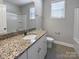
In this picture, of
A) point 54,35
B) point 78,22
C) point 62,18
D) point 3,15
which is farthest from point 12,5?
point 54,35

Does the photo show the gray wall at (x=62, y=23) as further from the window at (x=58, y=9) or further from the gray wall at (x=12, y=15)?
the gray wall at (x=12, y=15)

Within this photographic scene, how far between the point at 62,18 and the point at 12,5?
3179mm

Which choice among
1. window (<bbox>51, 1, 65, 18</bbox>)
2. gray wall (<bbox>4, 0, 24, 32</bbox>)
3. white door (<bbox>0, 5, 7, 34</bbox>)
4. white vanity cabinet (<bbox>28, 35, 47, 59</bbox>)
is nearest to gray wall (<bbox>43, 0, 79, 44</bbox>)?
window (<bbox>51, 1, 65, 18</bbox>)

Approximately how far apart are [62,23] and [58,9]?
0.78 metres

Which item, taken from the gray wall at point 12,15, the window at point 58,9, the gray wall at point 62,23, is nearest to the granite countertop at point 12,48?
the gray wall at point 12,15

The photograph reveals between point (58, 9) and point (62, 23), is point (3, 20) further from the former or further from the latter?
point (58, 9)

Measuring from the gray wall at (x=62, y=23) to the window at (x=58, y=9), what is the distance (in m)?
0.18

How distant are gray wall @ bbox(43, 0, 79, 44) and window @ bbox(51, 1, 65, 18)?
7.0 inches

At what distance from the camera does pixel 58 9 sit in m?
4.93

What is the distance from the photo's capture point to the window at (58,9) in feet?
15.5

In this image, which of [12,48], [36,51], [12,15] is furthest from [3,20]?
[36,51]

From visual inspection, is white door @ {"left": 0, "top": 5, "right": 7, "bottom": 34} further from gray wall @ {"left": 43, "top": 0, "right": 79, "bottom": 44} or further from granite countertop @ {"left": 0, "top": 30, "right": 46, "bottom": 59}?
gray wall @ {"left": 43, "top": 0, "right": 79, "bottom": 44}

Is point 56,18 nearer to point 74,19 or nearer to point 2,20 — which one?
point 74,19

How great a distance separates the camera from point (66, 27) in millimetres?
4551
